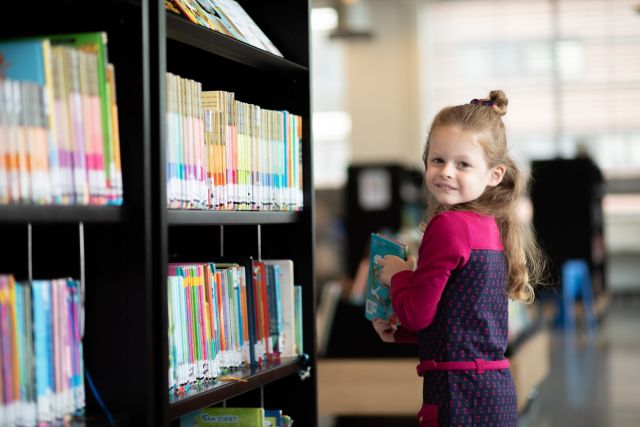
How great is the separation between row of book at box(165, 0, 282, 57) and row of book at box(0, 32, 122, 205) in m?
0.35

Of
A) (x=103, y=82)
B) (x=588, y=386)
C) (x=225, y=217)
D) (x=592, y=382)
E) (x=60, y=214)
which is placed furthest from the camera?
(x=592, y=382)

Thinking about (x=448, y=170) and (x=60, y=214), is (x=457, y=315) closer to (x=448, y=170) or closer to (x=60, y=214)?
(x=448, y=170)

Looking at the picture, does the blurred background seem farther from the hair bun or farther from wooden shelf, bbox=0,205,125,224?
wooden shelf, bbox=0,205,125,224

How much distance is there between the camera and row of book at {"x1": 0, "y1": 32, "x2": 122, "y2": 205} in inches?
64.1

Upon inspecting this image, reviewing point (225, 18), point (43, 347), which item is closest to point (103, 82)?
point (43, 347)

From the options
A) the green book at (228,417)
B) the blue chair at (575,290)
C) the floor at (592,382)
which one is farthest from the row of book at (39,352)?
the blue chair at (575,290)

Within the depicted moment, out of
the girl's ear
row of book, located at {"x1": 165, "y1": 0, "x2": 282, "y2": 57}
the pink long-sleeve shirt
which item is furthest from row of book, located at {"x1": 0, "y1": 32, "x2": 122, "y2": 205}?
the girl's ear

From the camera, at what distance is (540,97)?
1193 cm

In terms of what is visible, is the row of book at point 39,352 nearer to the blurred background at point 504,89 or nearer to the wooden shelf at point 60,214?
the wooden shelf at point 60,214

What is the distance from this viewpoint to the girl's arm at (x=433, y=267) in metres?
2.11

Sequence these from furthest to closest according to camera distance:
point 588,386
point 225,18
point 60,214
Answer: point 588,386 < point 225,18 < point 60,214

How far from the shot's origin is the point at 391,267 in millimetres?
2309

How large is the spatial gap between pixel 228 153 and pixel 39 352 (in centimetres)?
80

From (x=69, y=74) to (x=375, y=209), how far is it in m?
7.67
